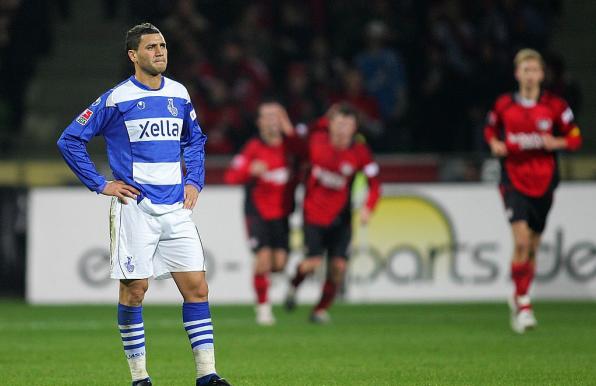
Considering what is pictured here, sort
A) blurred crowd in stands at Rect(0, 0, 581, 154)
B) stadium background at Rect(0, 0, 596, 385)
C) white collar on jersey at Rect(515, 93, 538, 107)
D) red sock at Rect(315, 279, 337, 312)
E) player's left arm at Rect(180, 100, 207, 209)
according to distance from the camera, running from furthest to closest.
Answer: blurred crowd in stands at Rect(0, 0, 581, 154) < stadium background at Rect(0, 0, 596, 385) < red sock at Rect(315, 279, 337, 312) < white collar on jersey at Rect(515, 93, 538, 107) < player's left arm at Rect(180, 100, 207, 209)

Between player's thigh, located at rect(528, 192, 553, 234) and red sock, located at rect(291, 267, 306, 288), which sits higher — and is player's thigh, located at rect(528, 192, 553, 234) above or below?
above

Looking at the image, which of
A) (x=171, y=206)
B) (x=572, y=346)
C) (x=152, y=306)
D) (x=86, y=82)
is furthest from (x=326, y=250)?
(x=86, y=82)

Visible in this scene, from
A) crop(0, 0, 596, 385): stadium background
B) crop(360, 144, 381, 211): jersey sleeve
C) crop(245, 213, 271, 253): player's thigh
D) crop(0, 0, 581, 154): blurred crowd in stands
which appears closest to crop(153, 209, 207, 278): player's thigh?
crop(0, 0, 596, 385): stadium background

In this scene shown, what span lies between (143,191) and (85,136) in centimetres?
46

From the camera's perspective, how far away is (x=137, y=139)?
24.7 ft

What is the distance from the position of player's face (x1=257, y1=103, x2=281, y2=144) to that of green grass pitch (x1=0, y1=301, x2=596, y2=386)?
6.60 ft

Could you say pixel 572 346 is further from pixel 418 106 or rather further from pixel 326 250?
pixel 418 106

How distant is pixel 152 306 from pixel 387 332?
4.94m

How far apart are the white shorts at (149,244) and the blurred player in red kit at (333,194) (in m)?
6.39

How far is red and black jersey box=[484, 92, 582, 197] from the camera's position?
12.3 m

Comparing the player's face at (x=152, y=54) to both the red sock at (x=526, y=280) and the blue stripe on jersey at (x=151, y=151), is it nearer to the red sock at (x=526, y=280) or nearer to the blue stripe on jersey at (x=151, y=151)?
the blue stripe on jersey at (x=151, y=151)

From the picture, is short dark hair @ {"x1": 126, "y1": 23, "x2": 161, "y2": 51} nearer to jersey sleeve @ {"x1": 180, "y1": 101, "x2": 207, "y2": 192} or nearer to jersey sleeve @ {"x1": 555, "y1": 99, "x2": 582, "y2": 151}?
jersey sleeve @ {"x1": 180, "y1": 101, "x2": 207, "y2": 192}

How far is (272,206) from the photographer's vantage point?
1451cm

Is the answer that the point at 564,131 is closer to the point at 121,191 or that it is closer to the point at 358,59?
the point at 121,191
